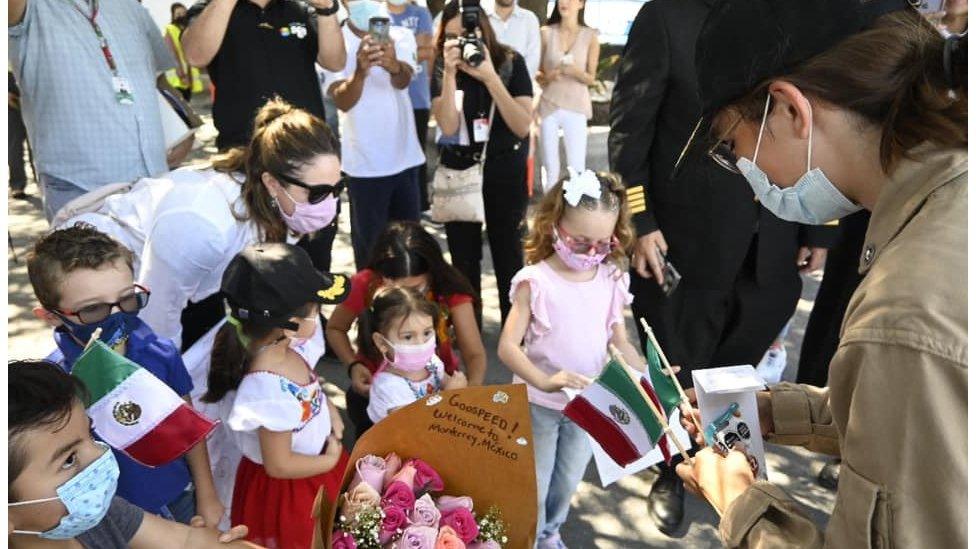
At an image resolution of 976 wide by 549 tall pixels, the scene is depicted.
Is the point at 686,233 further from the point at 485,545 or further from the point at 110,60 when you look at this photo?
the point at 110,60

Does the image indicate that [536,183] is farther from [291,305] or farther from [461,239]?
[291,305]

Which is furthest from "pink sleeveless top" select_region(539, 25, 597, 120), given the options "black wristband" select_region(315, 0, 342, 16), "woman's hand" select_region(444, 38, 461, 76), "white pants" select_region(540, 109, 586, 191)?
"black wristband" select_region(315, 0, 342, 16)

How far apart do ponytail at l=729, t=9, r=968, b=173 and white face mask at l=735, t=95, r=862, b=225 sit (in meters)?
0.09

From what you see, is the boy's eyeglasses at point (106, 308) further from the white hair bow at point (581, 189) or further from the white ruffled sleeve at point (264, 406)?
the white hair bow at point (581, 189)

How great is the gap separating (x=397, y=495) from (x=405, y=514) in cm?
6

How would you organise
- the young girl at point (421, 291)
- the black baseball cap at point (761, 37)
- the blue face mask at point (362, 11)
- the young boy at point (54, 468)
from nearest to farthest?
1. the black baseball cap at point (761, 37)
2. the young boy at point (54, 468)
3. the young girl at point (421, 291)
4. the blue face mask at point (362, 11)

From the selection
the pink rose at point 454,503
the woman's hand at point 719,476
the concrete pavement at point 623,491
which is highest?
the woman's hand at point 719,476

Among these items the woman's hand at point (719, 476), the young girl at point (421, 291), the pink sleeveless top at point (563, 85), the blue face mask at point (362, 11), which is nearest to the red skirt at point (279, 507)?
the young girl at point (421, 291)

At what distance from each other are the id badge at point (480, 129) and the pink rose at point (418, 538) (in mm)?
2654

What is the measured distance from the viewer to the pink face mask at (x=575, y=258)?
8.93 ft

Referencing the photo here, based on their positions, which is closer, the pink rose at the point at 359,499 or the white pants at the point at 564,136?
the pink rose at the point at 359,499

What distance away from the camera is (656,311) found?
3170mm

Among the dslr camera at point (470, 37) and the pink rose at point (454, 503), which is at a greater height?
the dslr camera at point (470, 37)

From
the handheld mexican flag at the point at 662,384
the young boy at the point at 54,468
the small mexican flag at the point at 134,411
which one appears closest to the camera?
the young boy at the point at 54,468
